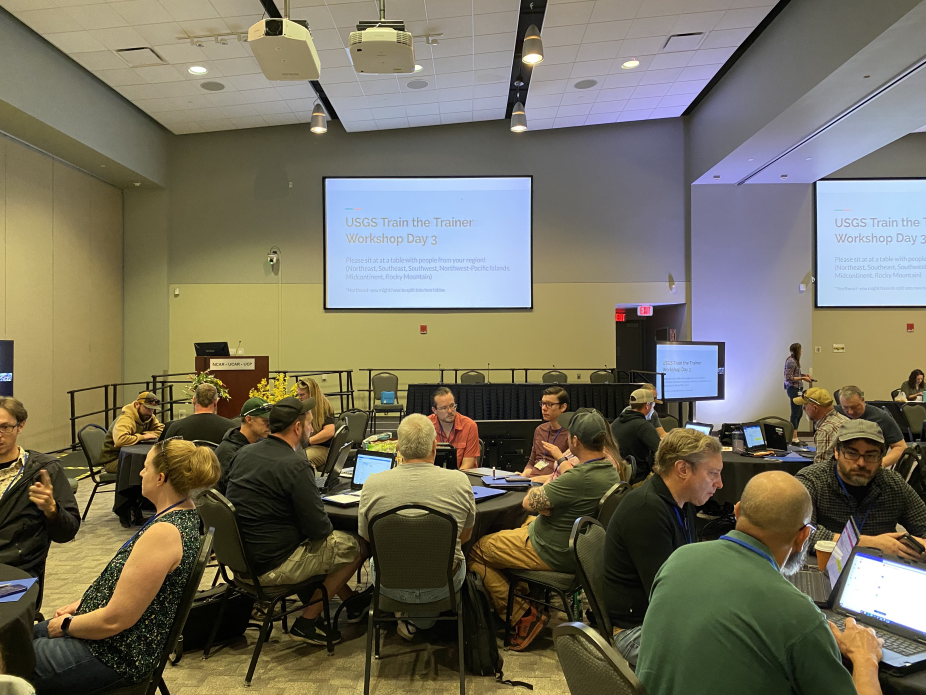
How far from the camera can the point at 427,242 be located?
11633 mm

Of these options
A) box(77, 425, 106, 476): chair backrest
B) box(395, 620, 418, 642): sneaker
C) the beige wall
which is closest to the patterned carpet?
box(395, 620, 418, 642): sneaker

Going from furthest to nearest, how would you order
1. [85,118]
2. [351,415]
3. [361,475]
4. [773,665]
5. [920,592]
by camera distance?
1. [85,118]
2. [351,415]
3. [361,475]
4. [920,592]
5. [773,665]

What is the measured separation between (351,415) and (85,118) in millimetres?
6254

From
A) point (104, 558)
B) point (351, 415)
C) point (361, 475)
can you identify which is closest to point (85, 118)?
point (351, 415)

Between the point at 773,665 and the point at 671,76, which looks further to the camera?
the point at 671,76

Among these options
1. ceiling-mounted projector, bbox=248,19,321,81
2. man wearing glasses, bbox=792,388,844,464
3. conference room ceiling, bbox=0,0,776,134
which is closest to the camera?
man wearing glasses, bbox=792,388,844,464

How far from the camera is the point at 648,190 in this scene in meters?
11.6

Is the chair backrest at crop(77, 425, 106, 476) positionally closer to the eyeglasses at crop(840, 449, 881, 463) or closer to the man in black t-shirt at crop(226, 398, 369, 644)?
the man in black t-shirt at crop(226, 398, 369, 644)

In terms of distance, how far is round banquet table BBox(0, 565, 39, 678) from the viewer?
1.78 meters

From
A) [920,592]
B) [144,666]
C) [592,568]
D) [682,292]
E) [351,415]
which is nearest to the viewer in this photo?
[920,592]

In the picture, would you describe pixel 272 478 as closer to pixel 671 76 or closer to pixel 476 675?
pixel 476 675

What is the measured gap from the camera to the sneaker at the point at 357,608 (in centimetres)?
357

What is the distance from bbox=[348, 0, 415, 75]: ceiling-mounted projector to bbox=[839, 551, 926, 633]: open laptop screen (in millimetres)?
4892

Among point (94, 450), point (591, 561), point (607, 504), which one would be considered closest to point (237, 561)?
point (591, 561)
